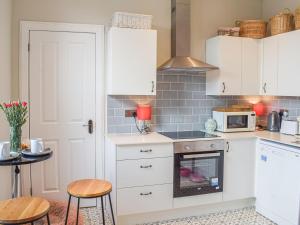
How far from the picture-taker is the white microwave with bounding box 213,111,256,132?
369cm

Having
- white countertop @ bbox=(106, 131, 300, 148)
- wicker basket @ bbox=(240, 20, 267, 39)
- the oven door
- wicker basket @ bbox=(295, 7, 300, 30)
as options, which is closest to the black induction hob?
white countertop @ bbox=(106, 131, 300, 148)

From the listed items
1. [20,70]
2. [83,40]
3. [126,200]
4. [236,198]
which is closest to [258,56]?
[236,198]

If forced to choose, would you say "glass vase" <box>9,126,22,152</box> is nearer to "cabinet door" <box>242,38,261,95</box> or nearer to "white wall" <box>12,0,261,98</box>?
"white wall" <box>12,0,261,98</box>

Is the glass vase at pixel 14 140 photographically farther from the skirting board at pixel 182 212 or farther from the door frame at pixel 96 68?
the skirting board at pixel 182 212

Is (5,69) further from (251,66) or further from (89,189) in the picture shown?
(251,66)

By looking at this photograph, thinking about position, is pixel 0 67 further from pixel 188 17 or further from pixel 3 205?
pixel 188 17

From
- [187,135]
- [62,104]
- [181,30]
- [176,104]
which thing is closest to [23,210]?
[62,104]

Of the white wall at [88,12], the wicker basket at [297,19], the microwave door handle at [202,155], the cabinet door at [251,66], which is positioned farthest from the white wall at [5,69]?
the wicker basket at [297,19]

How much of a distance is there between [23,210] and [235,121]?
8.93 ft

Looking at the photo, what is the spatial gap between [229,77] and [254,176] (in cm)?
126

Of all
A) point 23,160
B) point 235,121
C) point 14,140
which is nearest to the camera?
point 23,160

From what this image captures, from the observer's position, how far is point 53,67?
332cm

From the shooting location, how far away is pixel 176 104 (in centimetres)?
378

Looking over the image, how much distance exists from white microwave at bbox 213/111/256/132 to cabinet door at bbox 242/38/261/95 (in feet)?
1.01
